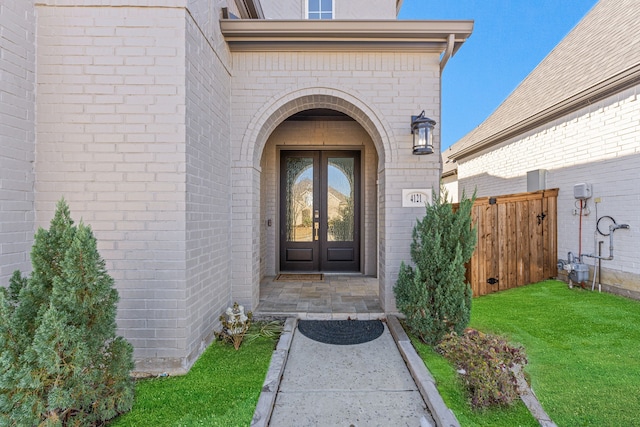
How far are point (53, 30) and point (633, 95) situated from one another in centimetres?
725

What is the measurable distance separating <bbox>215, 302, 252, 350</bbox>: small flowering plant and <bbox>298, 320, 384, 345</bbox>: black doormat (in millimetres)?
747

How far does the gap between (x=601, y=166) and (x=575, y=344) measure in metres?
3.42

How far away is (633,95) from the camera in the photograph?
4445 mm

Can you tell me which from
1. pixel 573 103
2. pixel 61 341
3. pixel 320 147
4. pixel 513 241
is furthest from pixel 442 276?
pixel 573 103

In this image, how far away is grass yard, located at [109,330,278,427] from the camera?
2.09m

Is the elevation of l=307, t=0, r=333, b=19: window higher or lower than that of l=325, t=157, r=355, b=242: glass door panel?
higher

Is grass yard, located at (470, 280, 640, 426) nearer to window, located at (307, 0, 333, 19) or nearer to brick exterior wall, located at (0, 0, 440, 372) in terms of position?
brick exterior wall, located at (0, 0, 440, 372)

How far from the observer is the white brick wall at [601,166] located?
4.48m

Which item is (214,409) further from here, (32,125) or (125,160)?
(32,125)

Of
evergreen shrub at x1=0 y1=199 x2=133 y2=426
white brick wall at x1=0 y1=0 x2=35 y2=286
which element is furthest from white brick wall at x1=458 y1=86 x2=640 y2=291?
white brick wall at x1=0 y1=0 x2=35 y2=286

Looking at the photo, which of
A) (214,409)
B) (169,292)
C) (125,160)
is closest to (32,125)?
(125,160)

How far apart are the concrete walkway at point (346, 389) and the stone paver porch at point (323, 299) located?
2.30 ft

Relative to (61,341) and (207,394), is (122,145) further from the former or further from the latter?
(207,394)

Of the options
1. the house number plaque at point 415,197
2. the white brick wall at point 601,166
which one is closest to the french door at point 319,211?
the house number plaque at point 415,197
